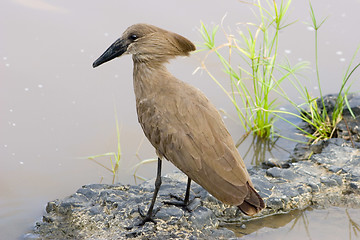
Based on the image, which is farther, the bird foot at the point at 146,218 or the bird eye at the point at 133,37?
the bird eye at the point at 133,37

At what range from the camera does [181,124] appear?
409 cm

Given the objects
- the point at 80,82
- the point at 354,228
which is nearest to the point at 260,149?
the point at 354,228

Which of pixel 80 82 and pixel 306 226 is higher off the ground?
pixel 80 82

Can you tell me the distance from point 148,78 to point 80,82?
2.32 m

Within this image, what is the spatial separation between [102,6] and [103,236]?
13.2 feet

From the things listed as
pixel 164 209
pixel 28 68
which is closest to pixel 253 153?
pixel 164 209

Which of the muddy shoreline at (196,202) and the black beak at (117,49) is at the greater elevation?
the black beak at (117,49)

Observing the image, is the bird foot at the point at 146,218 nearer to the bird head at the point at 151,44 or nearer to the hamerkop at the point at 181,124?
the hamerkop at the point at 181,124

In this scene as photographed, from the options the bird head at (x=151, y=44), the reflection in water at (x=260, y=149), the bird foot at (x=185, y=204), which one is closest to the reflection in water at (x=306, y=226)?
the bird foot at (x=185, y=204)

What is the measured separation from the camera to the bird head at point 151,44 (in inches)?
173

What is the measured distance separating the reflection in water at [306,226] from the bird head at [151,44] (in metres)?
1.38

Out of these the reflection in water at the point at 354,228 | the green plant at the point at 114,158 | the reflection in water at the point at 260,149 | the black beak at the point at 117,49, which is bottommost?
the reflection in water at the point at 354,228

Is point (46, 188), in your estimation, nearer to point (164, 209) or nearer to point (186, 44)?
point (164, 209)

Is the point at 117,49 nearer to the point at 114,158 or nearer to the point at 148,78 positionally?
the point at 148,78
